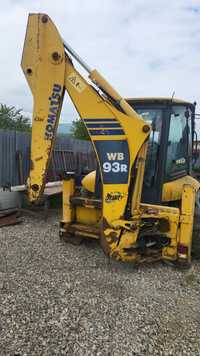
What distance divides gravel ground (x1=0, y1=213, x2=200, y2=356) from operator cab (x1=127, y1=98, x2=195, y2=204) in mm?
1051

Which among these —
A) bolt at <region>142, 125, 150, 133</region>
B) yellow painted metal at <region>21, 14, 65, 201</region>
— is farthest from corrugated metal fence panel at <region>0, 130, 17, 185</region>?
bolt at <region>142, 125, 150, 133</region>

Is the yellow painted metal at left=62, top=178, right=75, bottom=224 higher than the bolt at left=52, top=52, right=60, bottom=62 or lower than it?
lower

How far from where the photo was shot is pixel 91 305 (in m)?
2.82

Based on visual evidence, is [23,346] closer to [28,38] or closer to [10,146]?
[28,38]

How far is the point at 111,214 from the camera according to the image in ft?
11.4

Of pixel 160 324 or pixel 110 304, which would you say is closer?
pixel 160 324

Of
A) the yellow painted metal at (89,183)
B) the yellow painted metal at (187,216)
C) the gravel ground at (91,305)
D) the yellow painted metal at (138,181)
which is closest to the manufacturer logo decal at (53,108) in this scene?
the yellow painted metal at (89,183)

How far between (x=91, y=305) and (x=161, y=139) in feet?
7.25

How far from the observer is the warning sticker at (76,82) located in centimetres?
347

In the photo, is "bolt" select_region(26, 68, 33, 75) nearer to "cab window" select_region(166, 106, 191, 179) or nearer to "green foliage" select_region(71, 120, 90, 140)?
"cab window" select_region(166, 106, 191, 179)

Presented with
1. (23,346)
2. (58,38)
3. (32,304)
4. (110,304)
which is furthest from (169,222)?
(58,38)

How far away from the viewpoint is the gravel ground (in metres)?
2.30

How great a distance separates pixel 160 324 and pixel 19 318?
47.6 inches

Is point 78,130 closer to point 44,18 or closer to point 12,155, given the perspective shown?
point 12,155
